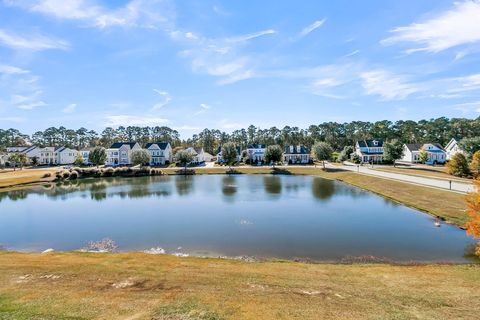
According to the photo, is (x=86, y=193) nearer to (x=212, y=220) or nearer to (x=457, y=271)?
(x=212, y=220)

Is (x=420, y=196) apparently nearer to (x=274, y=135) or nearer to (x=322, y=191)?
(x=322, y=191)

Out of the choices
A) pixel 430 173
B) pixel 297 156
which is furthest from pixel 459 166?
pixel 297 156

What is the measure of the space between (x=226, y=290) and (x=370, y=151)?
88.8 metres

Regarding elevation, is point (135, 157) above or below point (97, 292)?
above

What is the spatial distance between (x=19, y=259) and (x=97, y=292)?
841cm

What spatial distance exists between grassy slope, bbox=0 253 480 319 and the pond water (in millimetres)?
3676

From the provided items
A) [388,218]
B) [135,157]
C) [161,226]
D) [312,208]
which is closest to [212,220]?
[161,226]

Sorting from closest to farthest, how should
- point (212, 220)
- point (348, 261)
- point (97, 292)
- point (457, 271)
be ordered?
point (97, 292) → point (457, 271) → point (348, 261) → point (212, 220)

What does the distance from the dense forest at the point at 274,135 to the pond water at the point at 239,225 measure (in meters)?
76.3

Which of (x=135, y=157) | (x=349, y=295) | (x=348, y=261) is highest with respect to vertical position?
(x=135, y=157)

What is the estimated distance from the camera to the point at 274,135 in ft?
388

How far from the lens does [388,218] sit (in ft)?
87.2

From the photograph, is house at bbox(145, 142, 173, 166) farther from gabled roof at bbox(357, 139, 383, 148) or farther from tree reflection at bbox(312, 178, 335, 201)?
gabled roof at bbox(357, 139, 383, 148)

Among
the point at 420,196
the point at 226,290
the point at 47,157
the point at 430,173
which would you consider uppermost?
the point at 47,157
